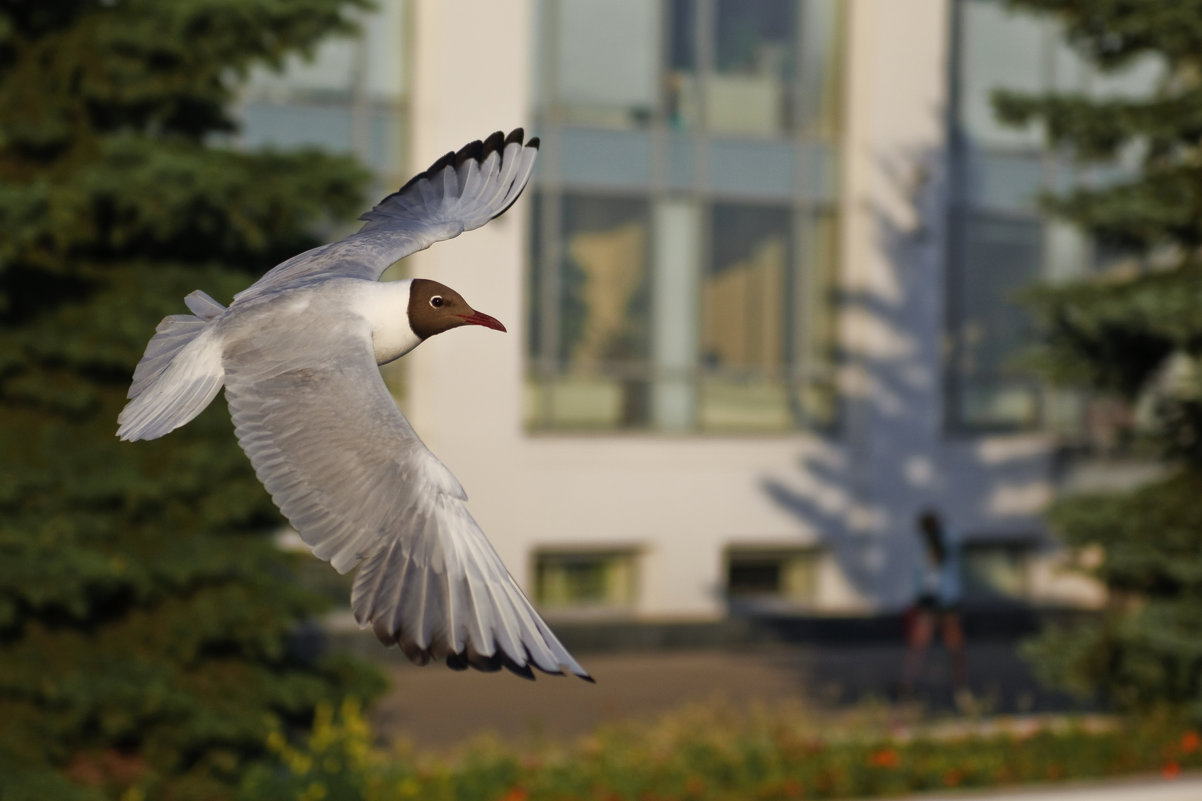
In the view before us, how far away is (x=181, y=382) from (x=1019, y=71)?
60.0 ft

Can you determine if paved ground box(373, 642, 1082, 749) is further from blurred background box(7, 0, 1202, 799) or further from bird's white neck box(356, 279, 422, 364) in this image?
bird's white neck box(356, 279, 422, 364)

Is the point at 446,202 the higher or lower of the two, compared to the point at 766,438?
higher

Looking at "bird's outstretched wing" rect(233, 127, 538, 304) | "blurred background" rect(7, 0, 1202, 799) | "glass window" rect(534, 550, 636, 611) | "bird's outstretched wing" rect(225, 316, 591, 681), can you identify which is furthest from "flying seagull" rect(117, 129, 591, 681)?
"glass window" rect(534, 550, 636, 611)

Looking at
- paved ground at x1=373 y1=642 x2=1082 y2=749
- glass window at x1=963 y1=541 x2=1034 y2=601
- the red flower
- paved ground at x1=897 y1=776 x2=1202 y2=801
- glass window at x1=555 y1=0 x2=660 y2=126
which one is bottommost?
paved ground at x1=373 y1=642 x2=1082 y2=749

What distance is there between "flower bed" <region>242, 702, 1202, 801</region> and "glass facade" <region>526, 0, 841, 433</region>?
23.5 feet

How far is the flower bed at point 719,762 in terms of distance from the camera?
8.47 m

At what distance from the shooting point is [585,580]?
17.8 m

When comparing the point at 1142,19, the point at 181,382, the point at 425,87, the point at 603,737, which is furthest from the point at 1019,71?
the point at 181,382

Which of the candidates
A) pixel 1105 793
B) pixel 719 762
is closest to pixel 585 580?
pixel 719 762

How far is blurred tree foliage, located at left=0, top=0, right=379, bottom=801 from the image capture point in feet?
25.9

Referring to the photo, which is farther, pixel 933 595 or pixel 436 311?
pixel 933 595

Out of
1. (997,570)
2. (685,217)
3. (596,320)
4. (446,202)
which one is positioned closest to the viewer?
(446,202)

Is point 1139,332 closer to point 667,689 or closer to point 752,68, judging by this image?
point 667,689

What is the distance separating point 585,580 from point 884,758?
8564mm
